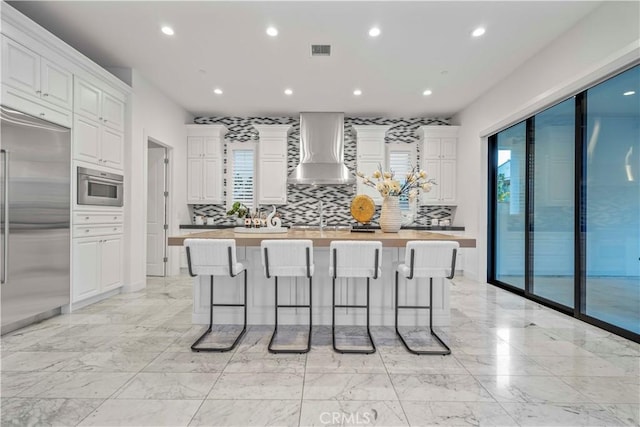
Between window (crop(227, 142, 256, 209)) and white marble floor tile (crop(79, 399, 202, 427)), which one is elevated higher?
window (crop(227, 142, 256, 209))

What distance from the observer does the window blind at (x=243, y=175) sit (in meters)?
6.28

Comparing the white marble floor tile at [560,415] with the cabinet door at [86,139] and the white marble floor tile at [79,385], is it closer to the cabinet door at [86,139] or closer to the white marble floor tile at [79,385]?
the white marble floor tile at [79,385]

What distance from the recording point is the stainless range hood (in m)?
5.81

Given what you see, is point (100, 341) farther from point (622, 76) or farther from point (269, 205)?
point (622, 76)

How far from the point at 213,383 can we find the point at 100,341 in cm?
135

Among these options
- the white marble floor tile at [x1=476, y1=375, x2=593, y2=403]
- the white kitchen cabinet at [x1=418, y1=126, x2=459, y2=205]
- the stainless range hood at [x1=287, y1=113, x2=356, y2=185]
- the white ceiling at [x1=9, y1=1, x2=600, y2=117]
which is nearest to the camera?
the white marble floor tile at [x1=476, y1=375, x2=593, y2=403]

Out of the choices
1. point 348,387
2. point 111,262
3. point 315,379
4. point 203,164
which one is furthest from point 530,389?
point 203,164

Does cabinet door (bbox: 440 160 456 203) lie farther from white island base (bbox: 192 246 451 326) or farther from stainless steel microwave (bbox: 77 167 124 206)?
stainless steel microwave (bbox: 77 167 124 206)

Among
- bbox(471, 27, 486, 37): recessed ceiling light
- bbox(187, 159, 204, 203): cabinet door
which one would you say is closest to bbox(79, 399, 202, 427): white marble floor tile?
bbox(471, 27, 486, 37): recessed ceiling light

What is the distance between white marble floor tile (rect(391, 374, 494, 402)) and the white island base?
93cm

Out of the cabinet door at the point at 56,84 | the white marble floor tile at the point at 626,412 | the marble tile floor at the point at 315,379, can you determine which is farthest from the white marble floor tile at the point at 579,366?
the cabinet door at the point at 56,84

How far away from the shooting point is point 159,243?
538cm

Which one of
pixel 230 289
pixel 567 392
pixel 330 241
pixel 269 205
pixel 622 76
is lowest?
pixel 567 392

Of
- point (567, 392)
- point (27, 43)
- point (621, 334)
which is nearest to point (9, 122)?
point (27, 43)
